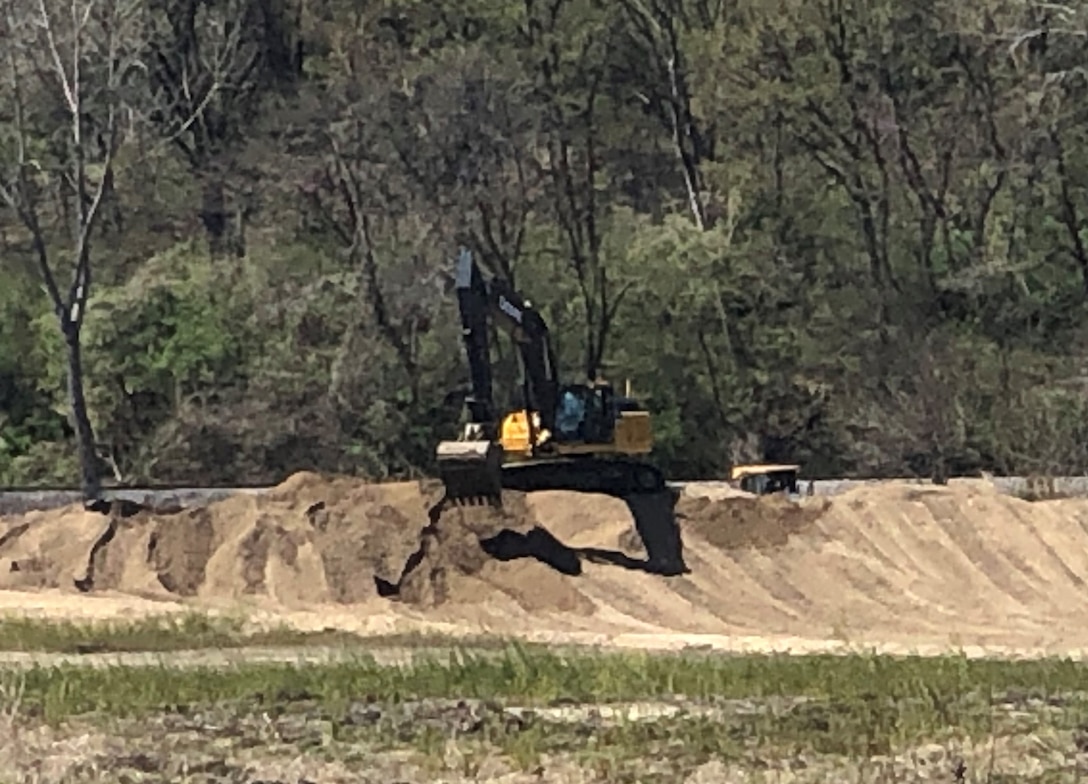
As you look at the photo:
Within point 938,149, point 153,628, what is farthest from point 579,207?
point 153,628

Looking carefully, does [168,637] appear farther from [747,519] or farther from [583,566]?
[747,519]

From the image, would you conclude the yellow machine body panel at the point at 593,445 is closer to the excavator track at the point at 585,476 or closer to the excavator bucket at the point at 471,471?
the excavator track at the point at 585,476

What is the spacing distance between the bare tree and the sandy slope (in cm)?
966

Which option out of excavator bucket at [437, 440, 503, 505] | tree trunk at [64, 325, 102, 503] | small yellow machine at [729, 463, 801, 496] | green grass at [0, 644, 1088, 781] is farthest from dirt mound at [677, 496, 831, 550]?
tree trunk at [64, 325, 102, 503]

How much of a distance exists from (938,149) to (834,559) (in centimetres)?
2507

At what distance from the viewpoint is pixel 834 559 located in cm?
2911

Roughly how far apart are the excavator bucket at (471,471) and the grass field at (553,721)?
28.8 feet

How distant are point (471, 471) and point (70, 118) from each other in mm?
23279

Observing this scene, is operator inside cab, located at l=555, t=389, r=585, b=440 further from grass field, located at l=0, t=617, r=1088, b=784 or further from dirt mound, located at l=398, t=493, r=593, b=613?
grass field, located at l=0, t=617, r=1088, b=784

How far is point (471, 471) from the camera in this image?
27.8 meters

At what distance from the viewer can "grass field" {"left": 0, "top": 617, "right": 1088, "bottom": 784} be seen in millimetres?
11242

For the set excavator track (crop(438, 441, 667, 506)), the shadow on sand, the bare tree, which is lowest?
the shadow on sand

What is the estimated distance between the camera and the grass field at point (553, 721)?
11242 millimetres

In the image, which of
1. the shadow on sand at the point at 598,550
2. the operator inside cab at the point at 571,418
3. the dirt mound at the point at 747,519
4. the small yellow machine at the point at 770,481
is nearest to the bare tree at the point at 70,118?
the operator inside cab at the point at 571,418
